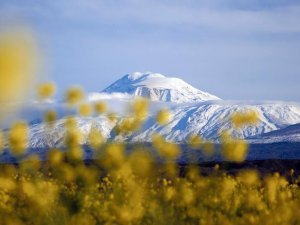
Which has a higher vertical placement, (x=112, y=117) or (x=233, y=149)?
(x=112, y=117)

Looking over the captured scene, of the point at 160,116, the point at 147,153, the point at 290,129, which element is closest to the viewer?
the point at 160,116

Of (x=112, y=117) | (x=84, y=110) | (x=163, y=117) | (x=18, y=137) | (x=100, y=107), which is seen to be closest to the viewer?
(x=18, y=137)

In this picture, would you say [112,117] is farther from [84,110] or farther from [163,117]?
[84,110]

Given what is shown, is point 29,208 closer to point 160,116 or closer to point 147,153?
point 147,153

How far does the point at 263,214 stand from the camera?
17.9ft

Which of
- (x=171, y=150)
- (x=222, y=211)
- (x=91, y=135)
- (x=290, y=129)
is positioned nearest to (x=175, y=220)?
(x=222, y=211)

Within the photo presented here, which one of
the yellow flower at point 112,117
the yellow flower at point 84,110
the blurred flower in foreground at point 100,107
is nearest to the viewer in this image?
the yellow flower at point 84,110

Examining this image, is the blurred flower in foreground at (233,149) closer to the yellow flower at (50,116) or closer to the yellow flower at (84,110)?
the yellow flower at (84,110)

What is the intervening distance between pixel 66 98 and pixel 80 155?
0.84 m

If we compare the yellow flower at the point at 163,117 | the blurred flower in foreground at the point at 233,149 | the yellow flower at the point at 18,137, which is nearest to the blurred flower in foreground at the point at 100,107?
the yellow flower at the point at 163,117

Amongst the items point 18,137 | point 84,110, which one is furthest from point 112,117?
point 18,137

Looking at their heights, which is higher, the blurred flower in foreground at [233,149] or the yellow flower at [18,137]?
the yellow flower at [18,137]

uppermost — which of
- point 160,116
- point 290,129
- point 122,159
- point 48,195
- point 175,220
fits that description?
point 160,116

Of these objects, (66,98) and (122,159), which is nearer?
(66,98)
